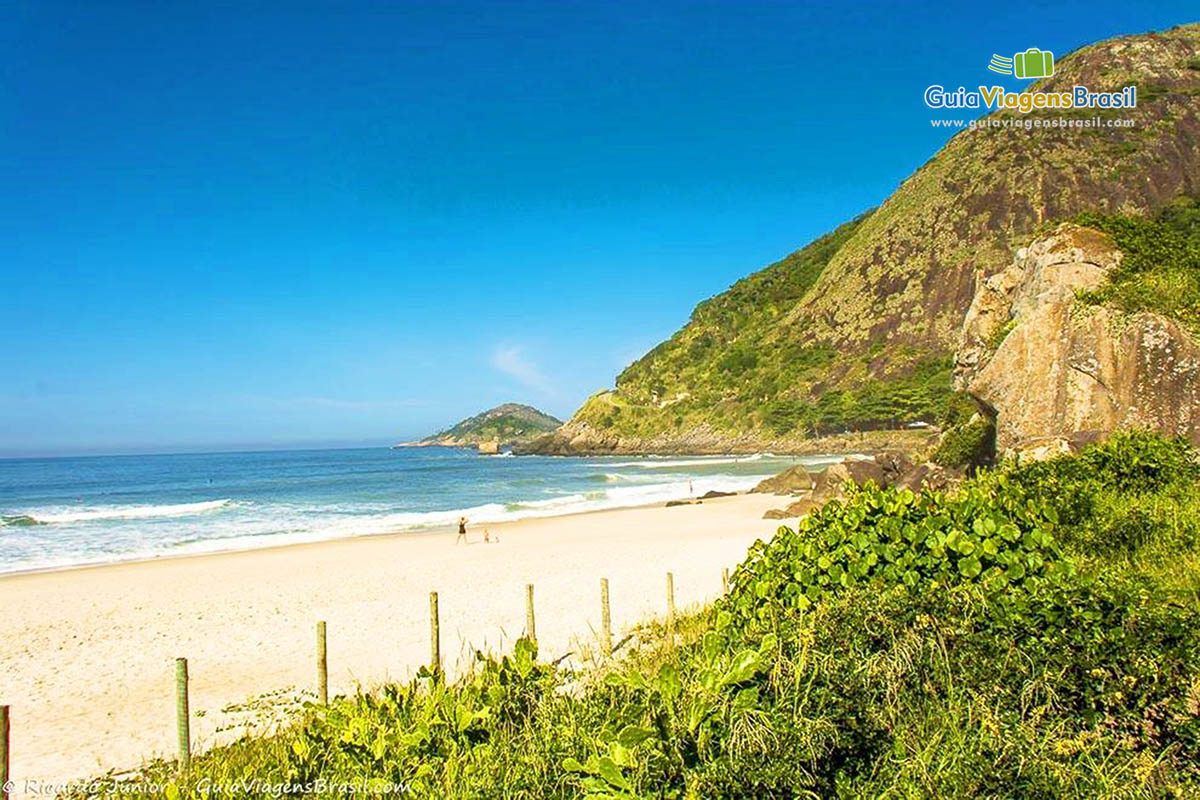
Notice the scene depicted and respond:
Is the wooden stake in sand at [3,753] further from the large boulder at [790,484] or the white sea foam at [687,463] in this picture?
the white sea foam at [687,463]

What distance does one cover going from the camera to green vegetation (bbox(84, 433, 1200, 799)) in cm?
Result: 284

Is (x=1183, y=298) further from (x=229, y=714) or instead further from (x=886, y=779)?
(x=229, y=714)

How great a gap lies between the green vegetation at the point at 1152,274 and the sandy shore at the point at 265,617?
1041 cm

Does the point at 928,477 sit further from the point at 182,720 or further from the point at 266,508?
the point at 266,508

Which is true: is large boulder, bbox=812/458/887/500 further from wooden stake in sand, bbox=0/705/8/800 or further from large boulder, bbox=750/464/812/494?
wooden stake in sand, bbox=0/705/8/800

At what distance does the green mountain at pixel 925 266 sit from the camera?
328ft

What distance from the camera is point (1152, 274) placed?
556 inches

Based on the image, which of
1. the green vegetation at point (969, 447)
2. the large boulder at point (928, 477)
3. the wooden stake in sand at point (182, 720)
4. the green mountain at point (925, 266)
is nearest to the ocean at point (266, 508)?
the large boulder at point (928, 477)

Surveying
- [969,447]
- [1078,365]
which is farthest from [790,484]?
[1078,365]

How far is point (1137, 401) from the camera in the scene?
12.9 m

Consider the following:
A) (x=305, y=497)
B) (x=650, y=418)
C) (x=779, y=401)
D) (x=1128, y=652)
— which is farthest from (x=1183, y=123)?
(x=1128, y=652)

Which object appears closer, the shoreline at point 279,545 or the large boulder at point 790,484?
the shoreline at point 279,545

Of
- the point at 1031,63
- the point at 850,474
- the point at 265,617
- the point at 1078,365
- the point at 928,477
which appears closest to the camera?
the point at 1078,365

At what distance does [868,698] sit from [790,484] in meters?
42.0
